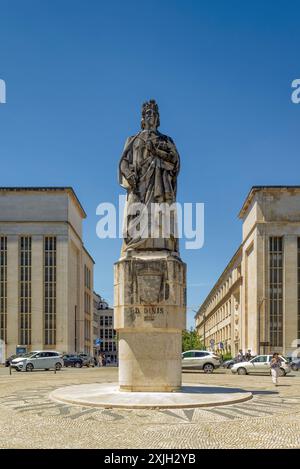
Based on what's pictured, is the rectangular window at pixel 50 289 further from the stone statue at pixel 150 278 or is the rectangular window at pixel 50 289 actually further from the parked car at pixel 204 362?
the stone statue at pixel 150 278

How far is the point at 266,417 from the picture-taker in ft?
37.4

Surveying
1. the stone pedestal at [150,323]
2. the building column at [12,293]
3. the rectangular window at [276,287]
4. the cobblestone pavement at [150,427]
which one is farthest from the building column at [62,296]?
the cobblestone pavement at [150,427]

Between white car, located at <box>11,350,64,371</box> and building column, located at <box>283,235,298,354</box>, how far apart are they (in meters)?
30.0

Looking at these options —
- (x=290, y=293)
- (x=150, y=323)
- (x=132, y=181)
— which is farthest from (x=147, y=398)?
(x=290, y=293)

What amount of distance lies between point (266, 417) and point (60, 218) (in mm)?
62698

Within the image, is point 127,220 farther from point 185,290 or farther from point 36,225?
point 36,225

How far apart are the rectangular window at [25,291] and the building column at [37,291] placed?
449 mm

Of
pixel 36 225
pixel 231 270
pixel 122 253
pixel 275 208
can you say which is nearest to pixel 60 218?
pixel 36 225

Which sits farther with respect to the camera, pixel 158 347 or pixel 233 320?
pixel 233 320

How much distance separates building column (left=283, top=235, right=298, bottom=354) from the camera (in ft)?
205

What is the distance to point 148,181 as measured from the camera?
1555 centimetres

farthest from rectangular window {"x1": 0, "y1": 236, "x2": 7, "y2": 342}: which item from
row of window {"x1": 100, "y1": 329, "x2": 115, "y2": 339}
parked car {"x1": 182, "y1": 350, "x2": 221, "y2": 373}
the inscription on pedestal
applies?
row of window {"x1": 100, "y1": 329, "x2": 115, "y2": 339}

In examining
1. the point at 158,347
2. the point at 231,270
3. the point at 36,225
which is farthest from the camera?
the point at 231,270

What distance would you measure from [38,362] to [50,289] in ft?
104
